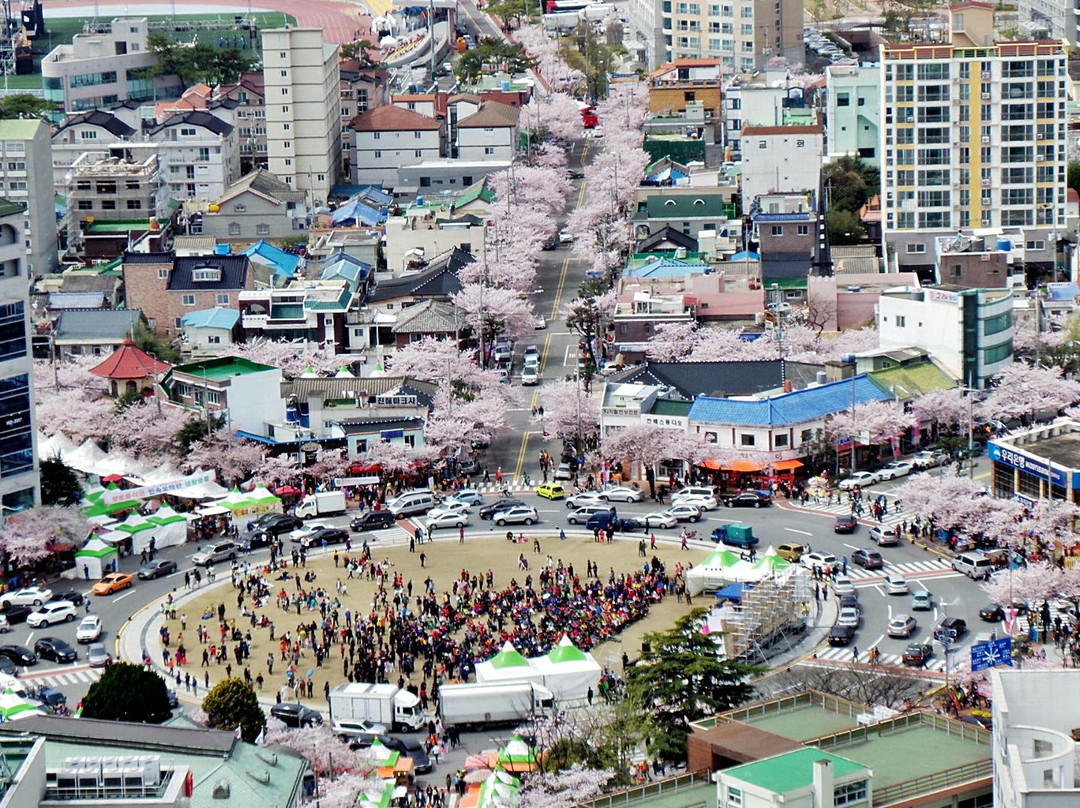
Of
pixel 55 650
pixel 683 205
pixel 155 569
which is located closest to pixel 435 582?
pixel 155 569

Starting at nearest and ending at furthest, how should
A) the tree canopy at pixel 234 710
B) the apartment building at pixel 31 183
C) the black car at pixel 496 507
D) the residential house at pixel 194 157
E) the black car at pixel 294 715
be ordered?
the tree canopy at pixel 234 710 → the black car at pixel 294 715 → the black car at pixel 496 507 → the apartment building at pixel 31 183 → the residential house at pixel 194 157

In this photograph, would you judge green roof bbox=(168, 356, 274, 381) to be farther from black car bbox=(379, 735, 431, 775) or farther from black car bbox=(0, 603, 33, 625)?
black car bbox=(379, 735, 431, 775)

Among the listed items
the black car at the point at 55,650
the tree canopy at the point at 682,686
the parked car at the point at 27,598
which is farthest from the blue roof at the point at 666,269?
the tree canopy at the point at 682,686

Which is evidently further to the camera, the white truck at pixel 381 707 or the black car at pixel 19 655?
the black car at pixel 19 655

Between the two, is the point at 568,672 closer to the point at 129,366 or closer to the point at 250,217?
the point at 129,366

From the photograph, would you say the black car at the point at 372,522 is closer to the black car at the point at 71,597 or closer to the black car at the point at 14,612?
the black car at the point at 71,597

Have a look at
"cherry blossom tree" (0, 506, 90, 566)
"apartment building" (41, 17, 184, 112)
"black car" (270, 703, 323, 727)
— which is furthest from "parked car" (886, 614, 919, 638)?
"apartment building" (41, 17, 184, 112)

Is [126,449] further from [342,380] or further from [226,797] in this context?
[226,797]
